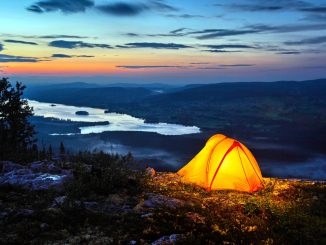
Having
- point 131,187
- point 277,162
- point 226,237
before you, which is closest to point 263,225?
point 226,237

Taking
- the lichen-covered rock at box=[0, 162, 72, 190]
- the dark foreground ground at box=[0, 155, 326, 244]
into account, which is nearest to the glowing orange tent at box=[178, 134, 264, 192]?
the dark foreground ground at box=[0, 155, 326, 244]

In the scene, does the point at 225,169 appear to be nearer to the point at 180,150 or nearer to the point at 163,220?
the point at 163,220

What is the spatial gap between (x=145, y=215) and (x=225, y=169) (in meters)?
8.69

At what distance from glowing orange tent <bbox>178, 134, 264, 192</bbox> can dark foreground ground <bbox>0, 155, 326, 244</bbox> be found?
143cm

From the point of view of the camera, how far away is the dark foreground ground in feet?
32.6

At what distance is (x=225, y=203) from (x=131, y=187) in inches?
154

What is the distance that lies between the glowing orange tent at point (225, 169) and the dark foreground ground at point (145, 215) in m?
1.43

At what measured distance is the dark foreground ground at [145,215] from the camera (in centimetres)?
995

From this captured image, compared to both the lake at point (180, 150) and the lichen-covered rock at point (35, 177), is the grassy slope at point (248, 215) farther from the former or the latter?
the lake at point (180, 150)

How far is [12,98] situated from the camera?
41875 mm

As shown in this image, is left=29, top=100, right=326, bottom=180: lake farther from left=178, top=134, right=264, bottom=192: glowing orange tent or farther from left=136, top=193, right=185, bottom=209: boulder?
left=136, top=193, right=185, bottom=209: boulder

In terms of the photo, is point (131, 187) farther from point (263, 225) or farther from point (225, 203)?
point (263, 225)

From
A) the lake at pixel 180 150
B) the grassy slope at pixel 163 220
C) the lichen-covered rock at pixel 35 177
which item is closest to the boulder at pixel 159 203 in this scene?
the grassy slope at pixel 163 220

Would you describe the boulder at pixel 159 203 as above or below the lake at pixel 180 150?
above
